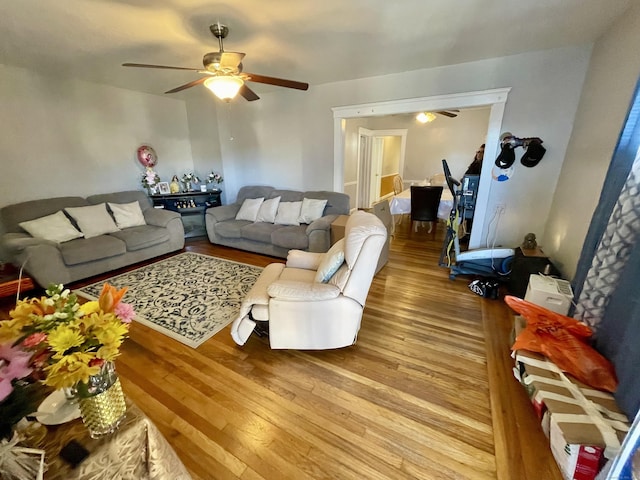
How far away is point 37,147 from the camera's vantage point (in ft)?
11.3

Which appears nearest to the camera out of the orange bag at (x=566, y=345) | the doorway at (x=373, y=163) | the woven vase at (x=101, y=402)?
the woven vase at (x=101, y=402)

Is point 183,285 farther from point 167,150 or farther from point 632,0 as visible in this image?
point 632,0

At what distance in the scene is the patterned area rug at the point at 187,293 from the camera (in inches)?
93.9

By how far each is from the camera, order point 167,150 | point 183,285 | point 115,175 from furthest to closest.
Result: point 167,150
point 115,175
point 183,285

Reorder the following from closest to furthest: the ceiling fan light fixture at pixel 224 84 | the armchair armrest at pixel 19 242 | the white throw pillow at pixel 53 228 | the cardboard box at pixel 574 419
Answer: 1. the cardboard box at pixel 574 419
2. the ceiling fan light fixture at pixel 224 84
3. the armchair armrest at pixel 19 242
4. the white throw pillow at pixel 53 228

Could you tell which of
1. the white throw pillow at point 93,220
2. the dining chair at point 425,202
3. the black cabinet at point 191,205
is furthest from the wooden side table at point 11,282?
the dining chair at point 425,202

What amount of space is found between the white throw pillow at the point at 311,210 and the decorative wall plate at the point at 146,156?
2.88m

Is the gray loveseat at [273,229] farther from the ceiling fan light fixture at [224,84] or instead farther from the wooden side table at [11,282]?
the wooden side table at [11,282]

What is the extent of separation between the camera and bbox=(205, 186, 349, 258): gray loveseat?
3.48m

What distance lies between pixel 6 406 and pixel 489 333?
2788 mm

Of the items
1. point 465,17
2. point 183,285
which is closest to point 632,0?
point 465,17

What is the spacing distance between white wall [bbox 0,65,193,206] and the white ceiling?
0.43 m

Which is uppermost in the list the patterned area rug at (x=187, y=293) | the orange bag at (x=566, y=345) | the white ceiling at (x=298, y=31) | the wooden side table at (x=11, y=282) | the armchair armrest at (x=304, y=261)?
the white ceiling at (x=298, y=31)

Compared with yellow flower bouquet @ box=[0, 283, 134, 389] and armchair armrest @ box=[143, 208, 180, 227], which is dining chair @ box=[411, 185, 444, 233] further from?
yellow flower bouquet @ box=[0, 283, 134, 389]
